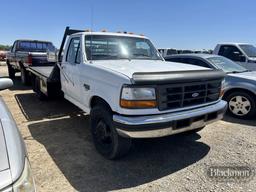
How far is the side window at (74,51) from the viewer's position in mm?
4463

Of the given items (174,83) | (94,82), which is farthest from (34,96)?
(174,83)

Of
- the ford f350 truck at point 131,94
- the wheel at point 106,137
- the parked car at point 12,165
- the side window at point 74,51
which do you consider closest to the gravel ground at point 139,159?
the wheel at point 106,137

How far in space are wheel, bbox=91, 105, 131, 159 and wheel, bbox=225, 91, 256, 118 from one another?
3.57m

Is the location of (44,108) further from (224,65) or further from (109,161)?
(224,65)

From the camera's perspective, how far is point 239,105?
225 inches

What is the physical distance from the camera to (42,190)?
9.33ft

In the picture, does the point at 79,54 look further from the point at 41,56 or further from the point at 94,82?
the point at 41,56

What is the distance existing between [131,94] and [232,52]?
7743 mm

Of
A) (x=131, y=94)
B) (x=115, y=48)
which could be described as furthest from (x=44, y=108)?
(x=131, y=94)

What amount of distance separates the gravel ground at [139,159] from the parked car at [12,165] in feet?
4.08

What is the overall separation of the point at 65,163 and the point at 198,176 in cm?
193

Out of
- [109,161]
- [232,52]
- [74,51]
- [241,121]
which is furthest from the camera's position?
[232,52]

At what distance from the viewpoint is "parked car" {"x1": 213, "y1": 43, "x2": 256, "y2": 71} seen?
28.9 ft

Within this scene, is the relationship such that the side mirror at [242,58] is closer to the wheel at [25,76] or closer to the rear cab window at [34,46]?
the rear cab window at [34,46]
